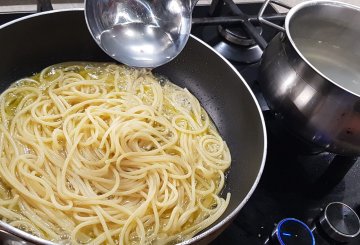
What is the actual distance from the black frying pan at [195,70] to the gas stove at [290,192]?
0.10m

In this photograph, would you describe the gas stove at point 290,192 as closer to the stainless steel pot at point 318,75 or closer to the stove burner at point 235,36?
the stove burner at point 235,36

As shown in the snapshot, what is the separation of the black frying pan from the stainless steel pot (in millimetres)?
108

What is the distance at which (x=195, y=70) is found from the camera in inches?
56.8

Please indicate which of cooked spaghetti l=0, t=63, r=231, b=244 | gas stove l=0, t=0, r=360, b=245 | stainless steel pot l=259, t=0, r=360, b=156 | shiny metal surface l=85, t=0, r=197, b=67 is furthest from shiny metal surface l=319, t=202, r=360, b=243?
shiny metal surface l=85, t=0, r=197, b=67

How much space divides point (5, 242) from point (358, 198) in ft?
3.53

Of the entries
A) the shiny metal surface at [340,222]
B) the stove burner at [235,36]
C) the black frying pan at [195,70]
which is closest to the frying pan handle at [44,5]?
the black frying pan at [195,70]

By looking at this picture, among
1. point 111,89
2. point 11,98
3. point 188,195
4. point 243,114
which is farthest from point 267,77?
point 11,98

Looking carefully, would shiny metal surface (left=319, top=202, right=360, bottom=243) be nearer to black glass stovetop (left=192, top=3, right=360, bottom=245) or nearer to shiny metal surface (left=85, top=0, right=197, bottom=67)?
black glass stovetop (left=192, top=3, right=360, bottom=245)

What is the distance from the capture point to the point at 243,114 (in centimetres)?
130

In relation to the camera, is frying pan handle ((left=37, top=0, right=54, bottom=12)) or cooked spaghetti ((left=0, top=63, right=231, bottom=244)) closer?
cooked spaghetti ((left=0, top=63, right=231, bottom=244))

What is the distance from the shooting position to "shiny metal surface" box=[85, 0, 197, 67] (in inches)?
46.1

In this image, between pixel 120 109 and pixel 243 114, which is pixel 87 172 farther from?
pixel 243 114

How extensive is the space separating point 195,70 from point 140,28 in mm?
302

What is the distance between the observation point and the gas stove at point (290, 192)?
113cm
